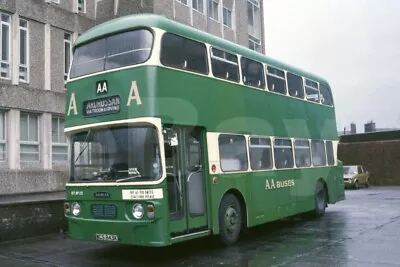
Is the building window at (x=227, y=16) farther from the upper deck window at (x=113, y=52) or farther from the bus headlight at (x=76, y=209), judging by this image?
the bus headlight at (x=76, y=209)

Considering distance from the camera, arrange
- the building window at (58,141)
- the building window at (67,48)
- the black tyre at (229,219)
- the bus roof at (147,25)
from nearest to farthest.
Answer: the bus roof at (147,25)
the black tyre at (229,219)
the building window at (58,141)
the building window at (67,48)

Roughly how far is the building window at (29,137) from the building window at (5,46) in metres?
2.02

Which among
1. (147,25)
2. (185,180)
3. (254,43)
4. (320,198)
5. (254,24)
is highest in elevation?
(254,24)

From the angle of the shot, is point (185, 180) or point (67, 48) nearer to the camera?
point (185, 180)

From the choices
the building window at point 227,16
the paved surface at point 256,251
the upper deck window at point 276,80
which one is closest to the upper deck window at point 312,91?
the upper deck window at point 276,80

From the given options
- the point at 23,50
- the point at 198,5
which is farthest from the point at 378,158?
the point at 23,50

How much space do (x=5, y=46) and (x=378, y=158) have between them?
29.7 metres

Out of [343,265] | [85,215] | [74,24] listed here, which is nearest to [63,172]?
[74,24]

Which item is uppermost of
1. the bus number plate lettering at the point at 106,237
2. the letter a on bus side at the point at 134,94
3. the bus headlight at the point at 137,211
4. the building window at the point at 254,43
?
the building window at the point at 254,43

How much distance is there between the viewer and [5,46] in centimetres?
2094

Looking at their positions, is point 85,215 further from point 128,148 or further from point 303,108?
point 303,108

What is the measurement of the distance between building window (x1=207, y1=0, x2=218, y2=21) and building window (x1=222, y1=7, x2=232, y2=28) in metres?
1.11

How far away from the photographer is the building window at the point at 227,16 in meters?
35.0

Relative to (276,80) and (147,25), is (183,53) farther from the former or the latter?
(276,80)
